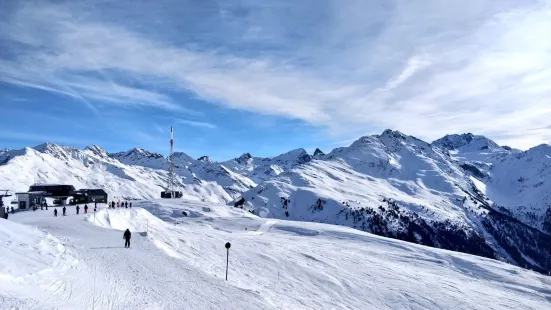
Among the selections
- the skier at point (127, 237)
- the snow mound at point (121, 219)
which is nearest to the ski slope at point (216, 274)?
the snow mound at point (121, 219)

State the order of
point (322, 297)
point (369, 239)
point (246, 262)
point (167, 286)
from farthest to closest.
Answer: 1. point (369, 239)
2. point (246, 262)
3. point (322, 297)
4. point (167, 286)

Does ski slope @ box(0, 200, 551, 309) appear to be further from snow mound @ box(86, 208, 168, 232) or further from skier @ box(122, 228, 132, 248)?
skier @ box(122, 228, 132, 248)

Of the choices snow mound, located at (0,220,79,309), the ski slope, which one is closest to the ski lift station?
the ski slope

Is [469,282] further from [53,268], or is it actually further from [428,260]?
[53,268]

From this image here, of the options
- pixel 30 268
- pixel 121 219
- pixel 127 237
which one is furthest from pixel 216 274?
pixel 121 219

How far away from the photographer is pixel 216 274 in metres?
34.4

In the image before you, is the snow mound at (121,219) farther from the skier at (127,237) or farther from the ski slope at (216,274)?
the skier at (127,237)

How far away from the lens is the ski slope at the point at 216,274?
2169cm

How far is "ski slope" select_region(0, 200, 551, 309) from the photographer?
2169cm

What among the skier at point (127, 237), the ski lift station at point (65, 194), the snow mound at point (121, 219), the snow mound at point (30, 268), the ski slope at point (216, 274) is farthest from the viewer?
the ski lift station at point (65, 194)

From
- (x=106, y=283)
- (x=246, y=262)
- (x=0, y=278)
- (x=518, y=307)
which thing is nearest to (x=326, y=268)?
(x=246, y=262)

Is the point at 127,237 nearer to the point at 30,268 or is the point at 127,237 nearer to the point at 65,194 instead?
the point at 30,268

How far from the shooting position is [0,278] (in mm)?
18422

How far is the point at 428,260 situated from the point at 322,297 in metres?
42.6
